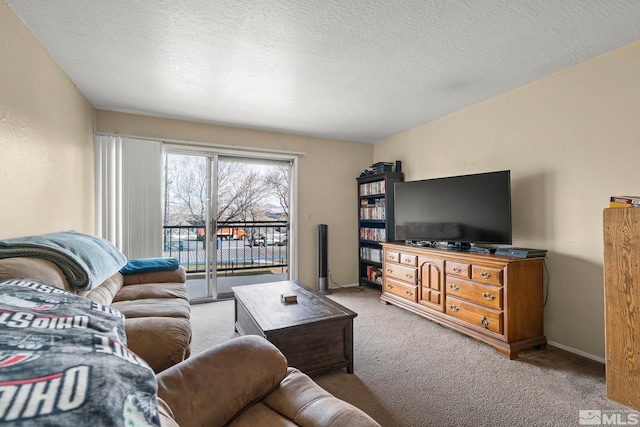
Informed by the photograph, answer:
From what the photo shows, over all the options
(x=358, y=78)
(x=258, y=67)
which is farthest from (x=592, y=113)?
(x=258, y=67)

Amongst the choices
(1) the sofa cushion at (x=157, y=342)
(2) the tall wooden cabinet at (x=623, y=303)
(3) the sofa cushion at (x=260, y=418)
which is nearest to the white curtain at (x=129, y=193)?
(1) the sofa cushion at (x=157, y=342)

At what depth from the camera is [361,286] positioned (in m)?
4.70

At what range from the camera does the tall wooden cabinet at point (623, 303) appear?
1708 mm

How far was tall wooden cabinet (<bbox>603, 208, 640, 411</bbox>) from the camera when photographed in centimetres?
171

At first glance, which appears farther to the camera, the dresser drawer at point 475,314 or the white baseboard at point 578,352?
the dresser drawer at point 475,314

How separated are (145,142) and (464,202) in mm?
3648

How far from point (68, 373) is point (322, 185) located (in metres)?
4.21

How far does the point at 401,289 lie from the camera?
3.44 metres

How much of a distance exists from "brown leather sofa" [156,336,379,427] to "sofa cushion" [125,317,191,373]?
441mm

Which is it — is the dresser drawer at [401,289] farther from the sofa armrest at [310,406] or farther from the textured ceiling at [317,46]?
the sofa armrest at [310,406]

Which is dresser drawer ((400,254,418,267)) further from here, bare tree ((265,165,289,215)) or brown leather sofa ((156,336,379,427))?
brown leather sofa ((156,336,379,427))

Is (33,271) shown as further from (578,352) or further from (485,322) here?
(578,352)

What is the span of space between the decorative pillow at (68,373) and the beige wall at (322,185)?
3.56 meters

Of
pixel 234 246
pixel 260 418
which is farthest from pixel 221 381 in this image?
pixel 234 246
